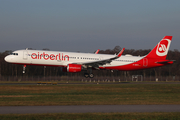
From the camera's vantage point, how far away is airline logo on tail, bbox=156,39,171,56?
53.0 metres

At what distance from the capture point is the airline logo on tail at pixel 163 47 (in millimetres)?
52969

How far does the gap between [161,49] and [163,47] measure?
69 cm

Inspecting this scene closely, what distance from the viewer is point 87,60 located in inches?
1857

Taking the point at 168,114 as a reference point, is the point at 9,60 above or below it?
above

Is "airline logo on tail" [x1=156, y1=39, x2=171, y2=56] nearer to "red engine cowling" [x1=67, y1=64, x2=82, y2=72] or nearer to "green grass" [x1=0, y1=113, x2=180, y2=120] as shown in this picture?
"red engine cowling" [x1=67, y1=64, x2=82, y2=72]

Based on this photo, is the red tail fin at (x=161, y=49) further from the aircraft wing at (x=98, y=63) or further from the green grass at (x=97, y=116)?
the green grass at (x=97, y=116)

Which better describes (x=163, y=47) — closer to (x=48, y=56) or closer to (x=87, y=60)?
(x=87, y=60)

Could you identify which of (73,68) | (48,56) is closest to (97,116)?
(73,68)

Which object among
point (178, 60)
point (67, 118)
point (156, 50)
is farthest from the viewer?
point (178, 60)

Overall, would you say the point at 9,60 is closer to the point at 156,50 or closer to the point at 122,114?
the point at 156,50

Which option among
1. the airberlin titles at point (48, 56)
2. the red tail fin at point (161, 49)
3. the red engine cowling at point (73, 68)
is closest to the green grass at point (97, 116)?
the red engine cowling at point (73, 68)

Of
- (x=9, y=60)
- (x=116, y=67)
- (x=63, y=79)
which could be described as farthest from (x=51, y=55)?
(x=63, y=79)

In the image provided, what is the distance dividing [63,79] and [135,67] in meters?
18.0

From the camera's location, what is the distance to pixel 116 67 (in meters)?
49.3
